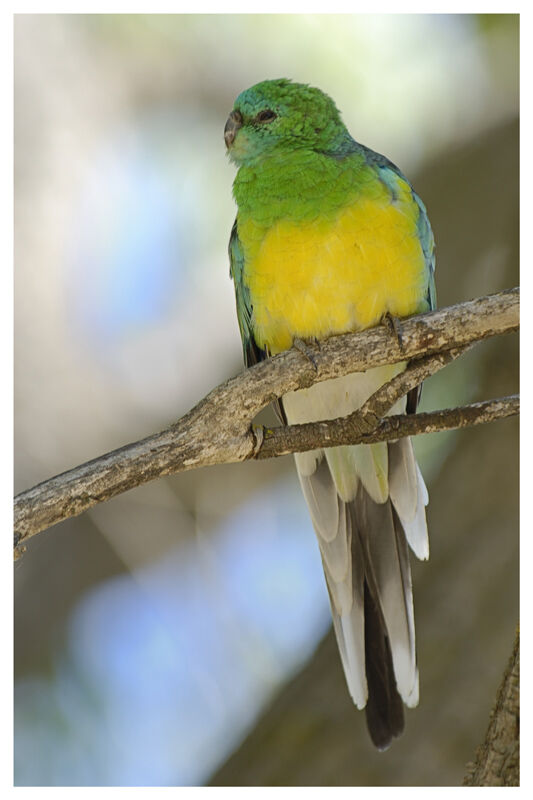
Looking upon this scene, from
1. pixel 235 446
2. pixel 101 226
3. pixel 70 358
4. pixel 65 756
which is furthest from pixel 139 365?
pixel 65 756

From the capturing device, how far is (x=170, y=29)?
2.11m

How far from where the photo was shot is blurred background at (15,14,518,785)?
2086mm

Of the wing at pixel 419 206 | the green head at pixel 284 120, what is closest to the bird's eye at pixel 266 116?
the green head at pixel 284 120

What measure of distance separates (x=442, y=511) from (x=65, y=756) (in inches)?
49.1

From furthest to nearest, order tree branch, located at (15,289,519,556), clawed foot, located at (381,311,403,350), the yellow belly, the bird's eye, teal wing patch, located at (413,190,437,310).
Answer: the bird's eye < teal wing patch, located at (413,190,437,310) < the yellow belly < clawed foot, located at (381,311,403,350) < tree branch, located at (15,289,519,556)

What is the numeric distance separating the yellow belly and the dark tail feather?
0.84 metres

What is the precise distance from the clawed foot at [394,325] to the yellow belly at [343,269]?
17 mm

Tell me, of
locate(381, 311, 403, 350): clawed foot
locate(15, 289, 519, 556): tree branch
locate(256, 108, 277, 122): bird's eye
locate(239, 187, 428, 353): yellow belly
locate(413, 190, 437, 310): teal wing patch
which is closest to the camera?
locate(15, 289, 519, 556): tree branch

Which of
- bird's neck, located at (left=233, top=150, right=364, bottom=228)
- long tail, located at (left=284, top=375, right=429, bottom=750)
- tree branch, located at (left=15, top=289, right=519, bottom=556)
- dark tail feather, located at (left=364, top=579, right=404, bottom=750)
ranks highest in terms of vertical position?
bird's neck, located at (left=233, top=150, right=364, bottom=228)

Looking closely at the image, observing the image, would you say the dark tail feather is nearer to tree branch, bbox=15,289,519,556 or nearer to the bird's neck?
tree branch, bbox=15,289,519,556

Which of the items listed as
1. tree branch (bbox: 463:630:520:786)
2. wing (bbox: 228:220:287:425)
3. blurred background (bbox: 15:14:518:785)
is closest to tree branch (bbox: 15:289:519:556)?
wing (bbox: 228:220:287:425)

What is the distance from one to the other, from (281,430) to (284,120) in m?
0.89

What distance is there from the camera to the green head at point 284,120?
83.9 inches

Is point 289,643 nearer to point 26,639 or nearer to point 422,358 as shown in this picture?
point 26,639
